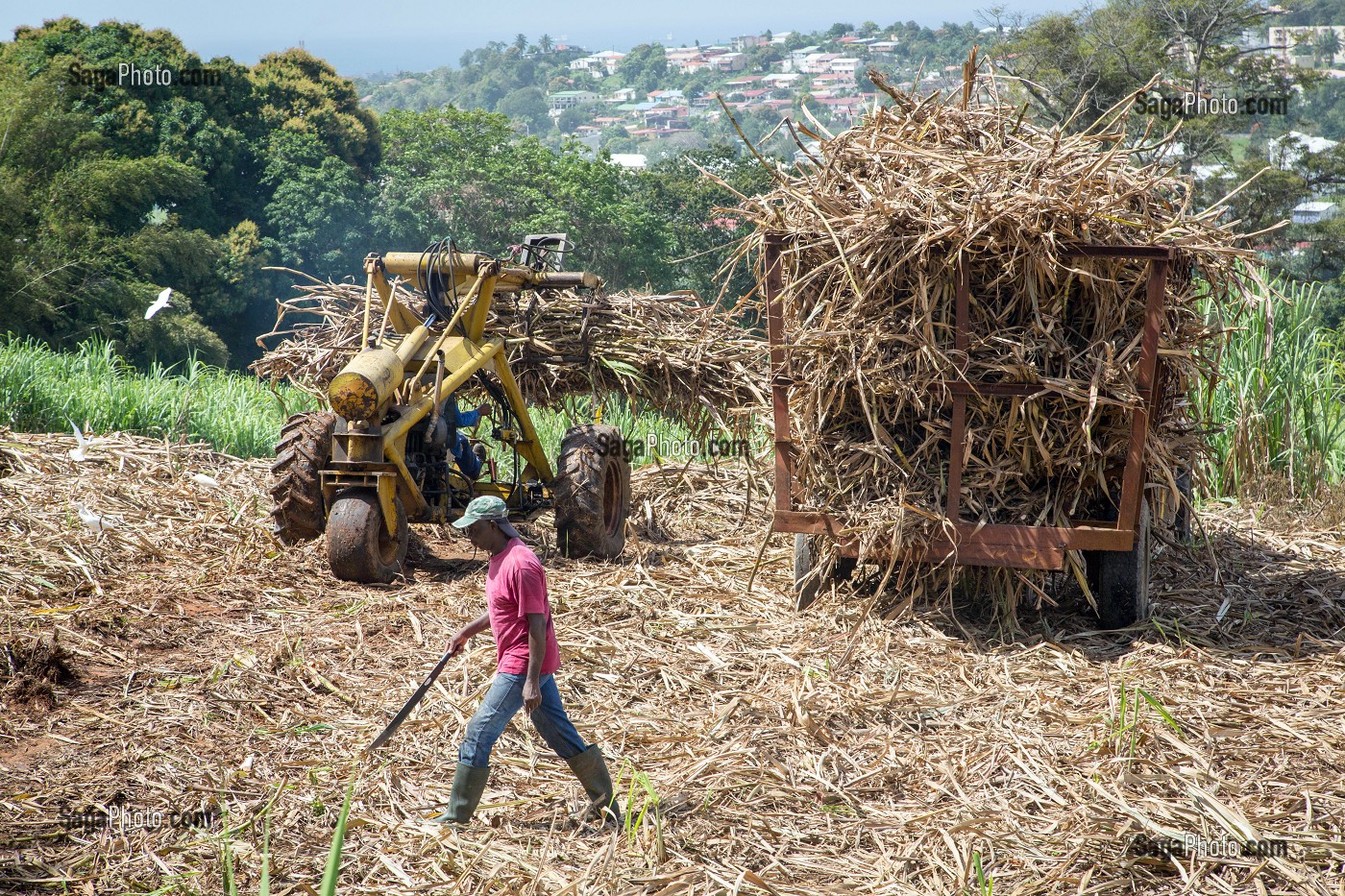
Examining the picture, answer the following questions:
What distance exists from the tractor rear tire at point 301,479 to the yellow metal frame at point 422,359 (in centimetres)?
53

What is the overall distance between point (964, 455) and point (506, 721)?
2.90 metres

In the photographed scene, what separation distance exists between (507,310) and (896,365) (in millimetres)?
3332

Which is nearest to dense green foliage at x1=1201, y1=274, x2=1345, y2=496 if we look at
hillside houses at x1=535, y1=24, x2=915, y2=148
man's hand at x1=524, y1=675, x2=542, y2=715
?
man's hand at x1=524, y1=675, x2=542, y2=715

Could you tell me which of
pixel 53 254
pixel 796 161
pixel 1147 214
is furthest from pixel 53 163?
pixel 1147 214

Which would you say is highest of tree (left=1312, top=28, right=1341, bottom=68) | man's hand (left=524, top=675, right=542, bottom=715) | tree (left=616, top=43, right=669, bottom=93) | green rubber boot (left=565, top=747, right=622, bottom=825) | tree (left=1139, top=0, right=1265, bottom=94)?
tree (left=616, top=43, right=669, bottom=93)

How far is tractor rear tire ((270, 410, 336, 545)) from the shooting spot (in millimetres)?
7008

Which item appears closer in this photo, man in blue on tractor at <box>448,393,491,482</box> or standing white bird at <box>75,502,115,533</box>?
standing white bird at <box>75,502,115,533</box>

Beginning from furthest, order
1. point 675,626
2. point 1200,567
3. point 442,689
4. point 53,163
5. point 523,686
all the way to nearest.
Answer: point 53,163, point 1200,567, point 675,626, point 442,689, point 523,686

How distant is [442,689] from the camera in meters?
5.42

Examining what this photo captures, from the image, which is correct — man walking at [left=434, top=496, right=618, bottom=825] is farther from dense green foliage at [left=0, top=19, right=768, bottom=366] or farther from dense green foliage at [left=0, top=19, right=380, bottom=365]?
dense green foliage at [left=0, top=19, right=380, bottom=365]

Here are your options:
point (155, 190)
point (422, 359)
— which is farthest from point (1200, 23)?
point (422, 359)

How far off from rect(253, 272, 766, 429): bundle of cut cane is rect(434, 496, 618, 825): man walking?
3985 millimetres

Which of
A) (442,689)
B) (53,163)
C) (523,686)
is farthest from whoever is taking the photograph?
(53,163)

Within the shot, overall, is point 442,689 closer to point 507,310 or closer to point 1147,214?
point 507,310
